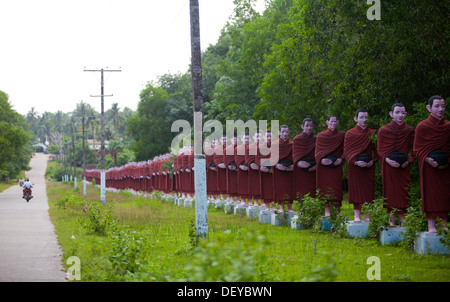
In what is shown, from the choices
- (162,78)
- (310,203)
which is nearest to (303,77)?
(310,203)

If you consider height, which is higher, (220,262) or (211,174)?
(211,174)

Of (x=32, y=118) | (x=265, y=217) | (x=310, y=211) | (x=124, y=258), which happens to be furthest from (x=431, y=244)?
(x=32, y=118)

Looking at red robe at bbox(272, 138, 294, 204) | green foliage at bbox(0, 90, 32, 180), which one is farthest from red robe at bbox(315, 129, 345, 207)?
green foliage at bbox(0, 90, 32, 180)

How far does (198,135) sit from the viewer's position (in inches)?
492

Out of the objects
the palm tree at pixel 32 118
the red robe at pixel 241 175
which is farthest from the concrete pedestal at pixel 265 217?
the palm tree at pixel 32 118

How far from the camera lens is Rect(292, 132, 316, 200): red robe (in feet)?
49.2

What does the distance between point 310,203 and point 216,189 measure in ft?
33.7

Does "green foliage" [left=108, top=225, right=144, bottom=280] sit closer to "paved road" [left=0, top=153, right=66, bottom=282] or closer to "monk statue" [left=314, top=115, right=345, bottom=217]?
"paved road" [left=0, top=153, right=66, bottom=282]

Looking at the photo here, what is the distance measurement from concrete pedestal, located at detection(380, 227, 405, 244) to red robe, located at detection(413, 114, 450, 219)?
1.18 m

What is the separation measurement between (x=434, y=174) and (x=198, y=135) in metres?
4.49

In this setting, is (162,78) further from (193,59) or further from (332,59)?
(193,59)

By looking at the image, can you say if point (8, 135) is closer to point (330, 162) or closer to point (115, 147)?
point (115, 147)

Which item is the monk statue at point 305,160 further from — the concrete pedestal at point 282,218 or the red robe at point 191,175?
the red robe at point 191,175
